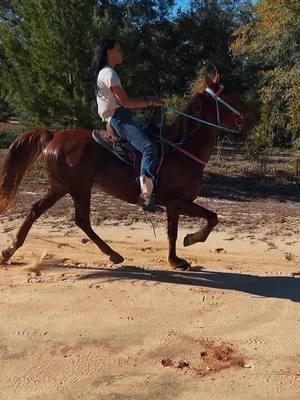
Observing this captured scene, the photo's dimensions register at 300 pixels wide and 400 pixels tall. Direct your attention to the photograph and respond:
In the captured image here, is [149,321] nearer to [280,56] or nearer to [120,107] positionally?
[120,107]

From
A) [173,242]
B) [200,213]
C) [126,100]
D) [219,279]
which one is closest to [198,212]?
[200,213]

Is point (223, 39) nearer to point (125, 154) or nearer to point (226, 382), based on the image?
point (125, 154)

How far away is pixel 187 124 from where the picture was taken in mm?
6578

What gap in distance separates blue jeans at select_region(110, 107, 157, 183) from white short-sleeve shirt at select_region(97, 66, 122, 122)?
0.09 metres

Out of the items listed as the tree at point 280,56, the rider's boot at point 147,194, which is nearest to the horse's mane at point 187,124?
the rider's boot at point 147,194

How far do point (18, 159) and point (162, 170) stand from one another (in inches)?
74.2

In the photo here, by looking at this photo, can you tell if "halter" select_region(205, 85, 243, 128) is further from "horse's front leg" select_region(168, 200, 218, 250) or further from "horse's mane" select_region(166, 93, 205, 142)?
"horse's front leg" select_region(168, 200, 218, 250)

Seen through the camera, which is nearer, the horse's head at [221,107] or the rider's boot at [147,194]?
the rider's boot at [147,194]

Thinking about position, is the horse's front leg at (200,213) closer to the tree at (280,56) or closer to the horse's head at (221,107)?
the horse's head at (221,107)

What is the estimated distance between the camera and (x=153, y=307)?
5359mm

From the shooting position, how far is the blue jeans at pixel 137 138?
6.10m

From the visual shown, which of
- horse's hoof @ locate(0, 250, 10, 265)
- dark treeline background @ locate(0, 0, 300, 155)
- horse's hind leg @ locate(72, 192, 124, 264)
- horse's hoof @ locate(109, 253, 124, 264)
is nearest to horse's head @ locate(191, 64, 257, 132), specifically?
Result: horse's hind leg @ locate(72, 192, 124, 264)

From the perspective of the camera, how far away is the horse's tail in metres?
6.91

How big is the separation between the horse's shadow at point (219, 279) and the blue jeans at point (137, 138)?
1.14m
